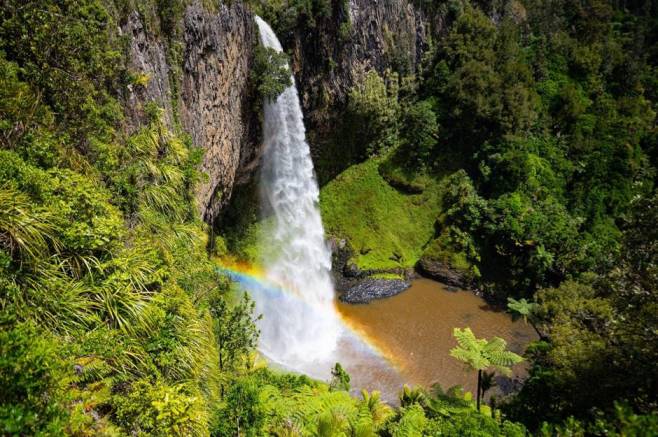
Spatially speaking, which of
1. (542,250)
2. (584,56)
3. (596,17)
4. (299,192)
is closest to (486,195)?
(542,250)

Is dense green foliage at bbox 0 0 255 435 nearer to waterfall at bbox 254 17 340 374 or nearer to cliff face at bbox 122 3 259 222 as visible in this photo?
cliff face at bbox 122 3 259 222

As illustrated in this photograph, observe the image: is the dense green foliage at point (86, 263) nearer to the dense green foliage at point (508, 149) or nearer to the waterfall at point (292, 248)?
the waterfall at point (292, 248)

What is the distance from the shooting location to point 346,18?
21.5m

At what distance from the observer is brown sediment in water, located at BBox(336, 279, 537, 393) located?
50.4 ft

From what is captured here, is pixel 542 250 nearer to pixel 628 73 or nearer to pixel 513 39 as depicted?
pixel 513 39

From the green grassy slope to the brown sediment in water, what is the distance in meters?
2.62

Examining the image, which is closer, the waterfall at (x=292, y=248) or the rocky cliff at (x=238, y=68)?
the rocky cliff at (x=238, y=68)

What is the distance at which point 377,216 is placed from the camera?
24297 mm

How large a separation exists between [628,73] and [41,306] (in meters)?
38.6

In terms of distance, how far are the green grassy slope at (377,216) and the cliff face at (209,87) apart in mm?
6776

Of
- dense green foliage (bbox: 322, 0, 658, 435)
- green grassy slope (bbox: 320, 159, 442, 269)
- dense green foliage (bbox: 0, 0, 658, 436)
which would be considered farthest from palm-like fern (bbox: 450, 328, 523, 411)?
green grassy slope (bbox: 320, 159, 442, 269)

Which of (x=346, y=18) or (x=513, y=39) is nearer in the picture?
(x=346, y=18)

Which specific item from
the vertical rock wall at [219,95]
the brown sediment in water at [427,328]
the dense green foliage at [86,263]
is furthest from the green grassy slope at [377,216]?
→ the dense green foliage at [86,263]

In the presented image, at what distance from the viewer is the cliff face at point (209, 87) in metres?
9.58
